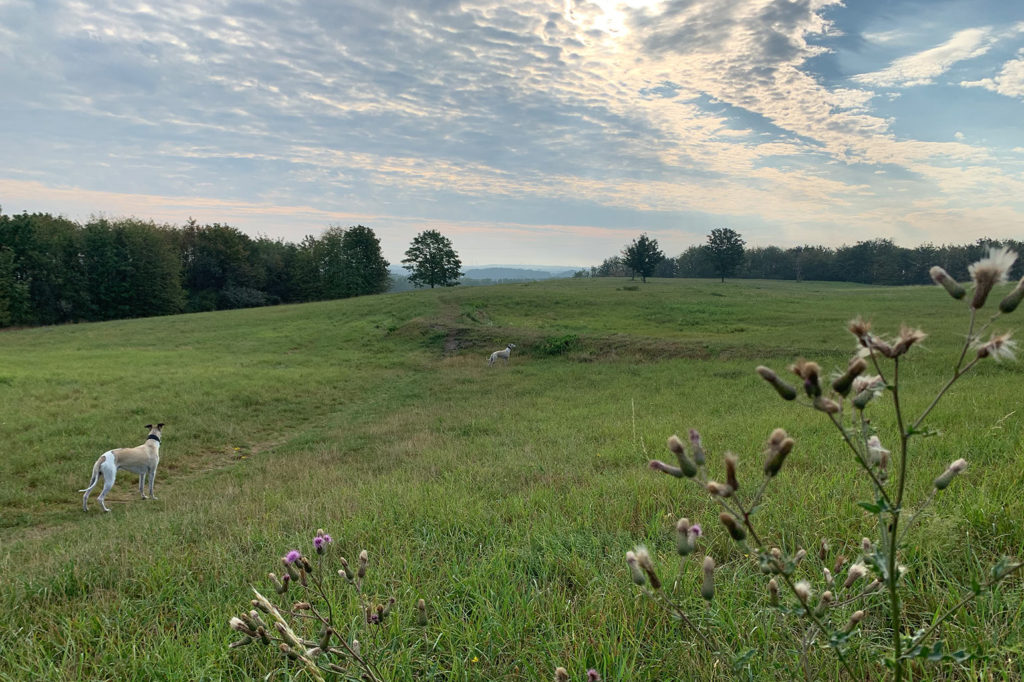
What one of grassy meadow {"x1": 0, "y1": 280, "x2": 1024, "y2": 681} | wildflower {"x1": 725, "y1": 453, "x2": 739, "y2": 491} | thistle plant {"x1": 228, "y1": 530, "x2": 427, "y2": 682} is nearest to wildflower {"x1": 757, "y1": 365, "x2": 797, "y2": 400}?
wildflower {"x1": 725, "y1": 453, "x2": 739, "y2": 491}

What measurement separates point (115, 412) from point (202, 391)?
2917 mm

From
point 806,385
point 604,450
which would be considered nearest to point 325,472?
point 604,450

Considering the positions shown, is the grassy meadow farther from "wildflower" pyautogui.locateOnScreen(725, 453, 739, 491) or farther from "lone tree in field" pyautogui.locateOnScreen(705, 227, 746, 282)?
"lone tree in field" pyautogui.locateOnScreen(705, 227, 746, 282)

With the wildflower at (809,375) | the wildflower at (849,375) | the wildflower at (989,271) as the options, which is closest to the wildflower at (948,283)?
the wildflower at (989,271)

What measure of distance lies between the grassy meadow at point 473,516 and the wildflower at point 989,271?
3.50 feet

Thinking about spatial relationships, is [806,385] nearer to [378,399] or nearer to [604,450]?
[604,450]

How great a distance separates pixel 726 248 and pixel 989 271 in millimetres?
82654

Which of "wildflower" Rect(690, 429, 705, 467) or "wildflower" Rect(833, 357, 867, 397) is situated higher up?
"wildflower" Rect(833, 357, 867, 397)

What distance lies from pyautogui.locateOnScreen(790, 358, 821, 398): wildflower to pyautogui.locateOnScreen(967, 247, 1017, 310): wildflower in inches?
13.6

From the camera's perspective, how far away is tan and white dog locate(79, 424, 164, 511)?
859 cm

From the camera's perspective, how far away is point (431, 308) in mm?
38469

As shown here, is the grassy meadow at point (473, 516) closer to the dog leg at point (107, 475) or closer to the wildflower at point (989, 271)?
the dog leg at point (107, 475)

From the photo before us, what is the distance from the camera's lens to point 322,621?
146 centimetres

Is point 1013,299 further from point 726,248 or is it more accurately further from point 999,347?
point 726,248
